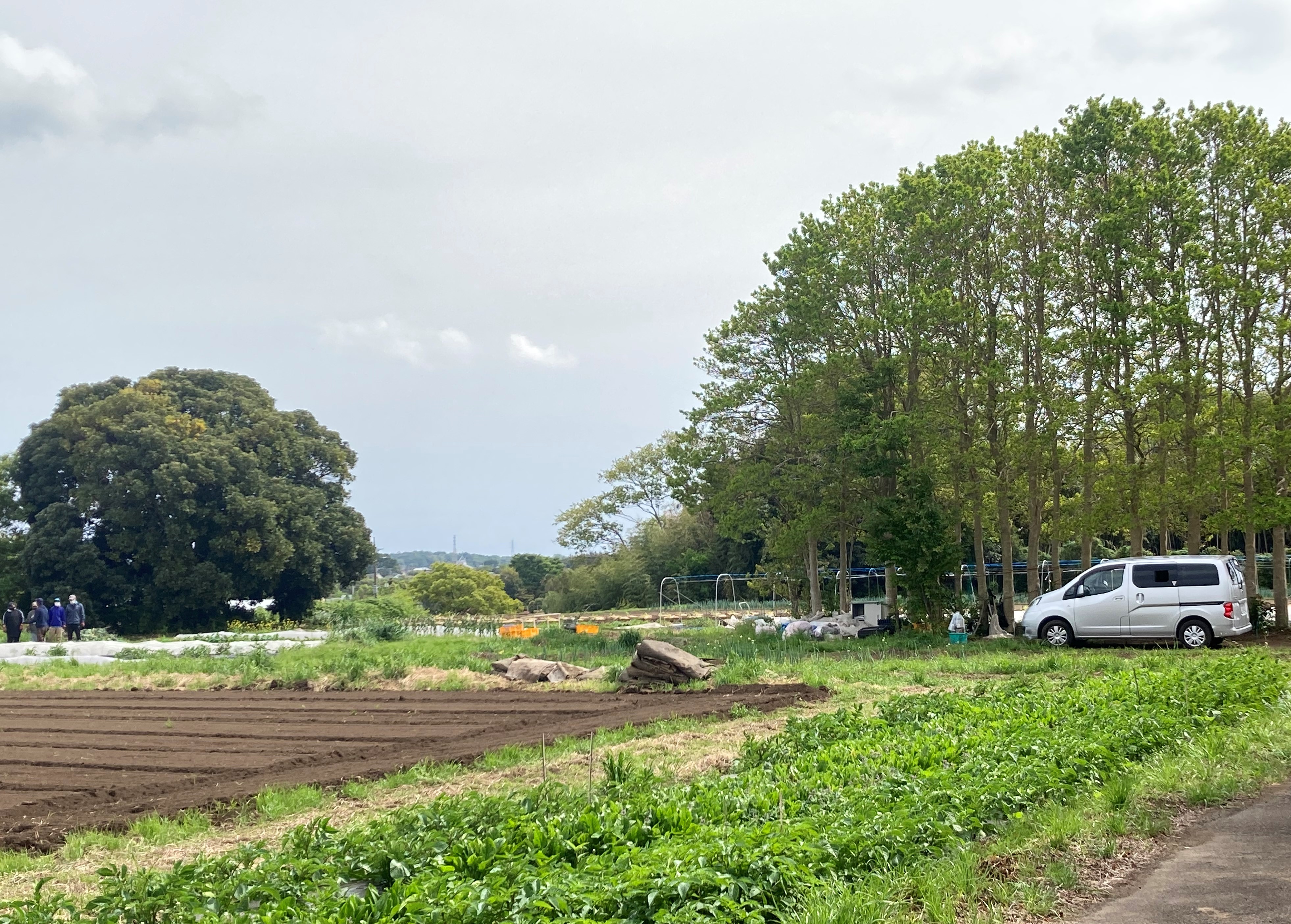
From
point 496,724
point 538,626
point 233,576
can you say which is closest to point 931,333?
point 496,724

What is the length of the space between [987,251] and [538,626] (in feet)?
71.4

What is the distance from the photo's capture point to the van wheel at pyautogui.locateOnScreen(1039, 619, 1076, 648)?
20.7 metres

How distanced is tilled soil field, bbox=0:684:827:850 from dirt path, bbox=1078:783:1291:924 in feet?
24.3

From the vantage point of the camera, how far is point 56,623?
32531 millimetres

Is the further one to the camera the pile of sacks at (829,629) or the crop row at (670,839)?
the pile of sacks at (829,629)

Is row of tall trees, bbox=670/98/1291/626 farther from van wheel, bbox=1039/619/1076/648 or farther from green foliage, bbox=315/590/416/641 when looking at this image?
green foliage, bbox=315/590/416/641

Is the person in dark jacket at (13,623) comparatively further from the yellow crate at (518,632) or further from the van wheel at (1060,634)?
the van wheel at (1060,634)

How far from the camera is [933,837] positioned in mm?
5719

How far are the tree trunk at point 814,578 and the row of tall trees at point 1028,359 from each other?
1187 millimetres

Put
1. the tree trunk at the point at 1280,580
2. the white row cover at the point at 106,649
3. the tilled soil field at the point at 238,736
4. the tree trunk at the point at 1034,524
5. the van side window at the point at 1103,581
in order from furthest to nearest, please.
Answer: the white row cover at the point at 106,649 < the tree trunk at the point at 1034,524 < the tree trunk at the point at 1280,580 < the van side window at the point at 1103,581 < the tilled soil field at the point at 238,736

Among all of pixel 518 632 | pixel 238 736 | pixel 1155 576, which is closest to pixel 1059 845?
pixel 238 736

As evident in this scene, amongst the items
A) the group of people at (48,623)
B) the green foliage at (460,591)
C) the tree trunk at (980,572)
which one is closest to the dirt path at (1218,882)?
the tree trunk at (980,572)

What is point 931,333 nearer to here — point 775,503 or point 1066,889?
point 775,503

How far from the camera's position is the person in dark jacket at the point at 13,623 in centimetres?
3111
